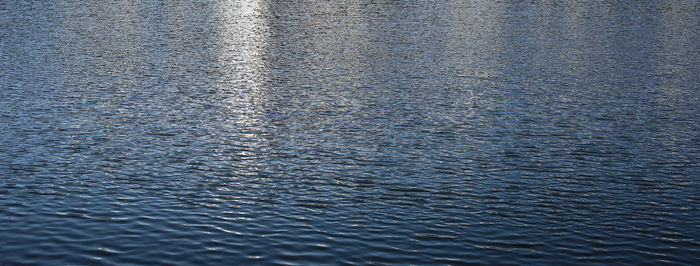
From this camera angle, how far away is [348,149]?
56156mm

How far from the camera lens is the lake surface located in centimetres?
3772

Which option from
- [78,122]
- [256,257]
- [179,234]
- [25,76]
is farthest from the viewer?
[25,76]

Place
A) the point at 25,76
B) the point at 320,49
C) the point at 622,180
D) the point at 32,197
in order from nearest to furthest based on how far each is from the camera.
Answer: the point at 32,197 < the point at 622,180 < the point at 25,76 < the point at 320,49

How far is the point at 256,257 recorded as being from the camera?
35.4 m

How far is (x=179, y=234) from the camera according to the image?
125ft

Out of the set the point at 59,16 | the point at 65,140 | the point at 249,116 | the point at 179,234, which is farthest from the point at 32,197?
the point at 59,16

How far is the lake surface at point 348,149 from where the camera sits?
37.7 meters

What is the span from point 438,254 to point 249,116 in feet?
113

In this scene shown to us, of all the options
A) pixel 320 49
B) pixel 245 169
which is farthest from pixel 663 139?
pixel 320 49

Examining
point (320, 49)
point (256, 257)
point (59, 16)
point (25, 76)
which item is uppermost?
point (59, 16)

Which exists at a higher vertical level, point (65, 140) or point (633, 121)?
point (633, 121)

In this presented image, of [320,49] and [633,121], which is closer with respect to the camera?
[633,121]

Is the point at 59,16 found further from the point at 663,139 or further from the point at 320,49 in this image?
the point at 663,139

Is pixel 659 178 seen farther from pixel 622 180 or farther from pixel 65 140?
pixel 65 140
